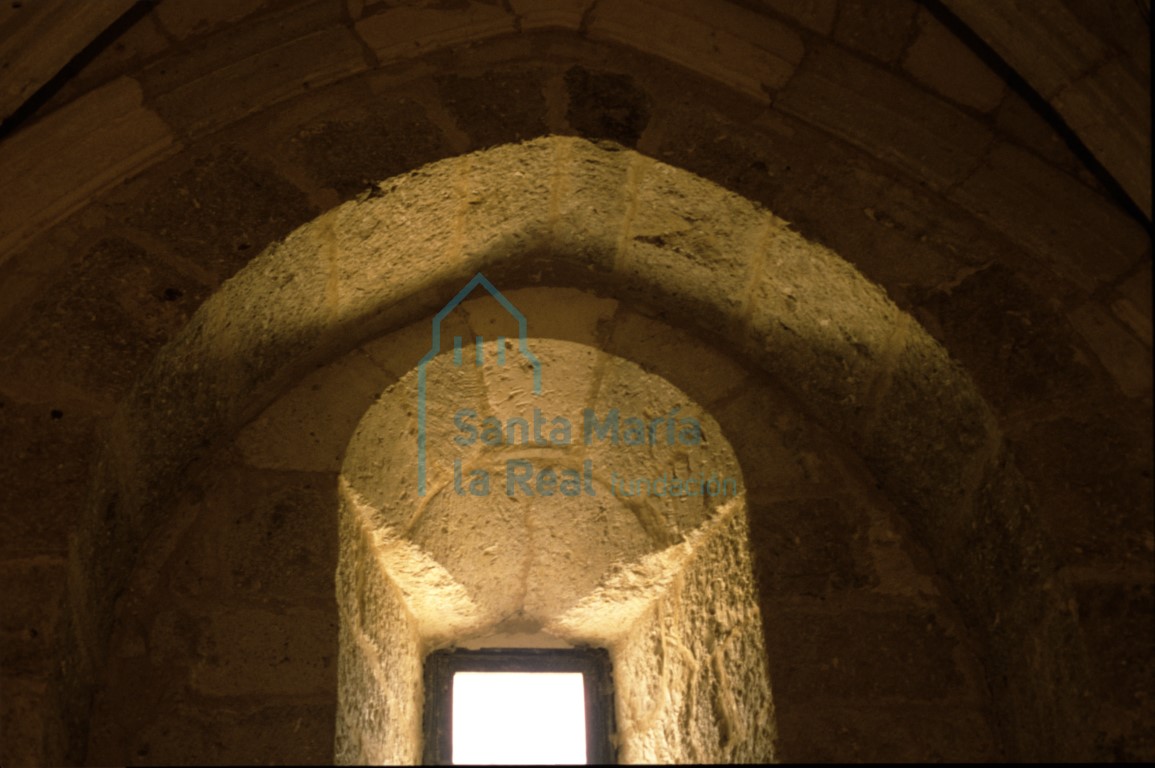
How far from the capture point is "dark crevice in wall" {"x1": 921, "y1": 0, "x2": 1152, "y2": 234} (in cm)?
210

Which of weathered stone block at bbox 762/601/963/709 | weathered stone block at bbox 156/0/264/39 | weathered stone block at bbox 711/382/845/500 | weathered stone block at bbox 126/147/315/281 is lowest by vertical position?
weathered stone block at bbox 762/601/963/709

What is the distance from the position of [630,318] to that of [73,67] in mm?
1261

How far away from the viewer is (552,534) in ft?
8.61

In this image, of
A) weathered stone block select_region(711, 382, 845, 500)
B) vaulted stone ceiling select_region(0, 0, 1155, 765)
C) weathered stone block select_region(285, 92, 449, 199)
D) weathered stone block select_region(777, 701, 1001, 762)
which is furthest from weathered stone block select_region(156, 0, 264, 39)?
weathered stone block select_region(777, 701, 1001, 762)

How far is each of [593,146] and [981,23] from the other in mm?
799

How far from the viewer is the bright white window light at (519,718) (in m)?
2.59

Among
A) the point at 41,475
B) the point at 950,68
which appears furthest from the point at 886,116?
the point at 41,475

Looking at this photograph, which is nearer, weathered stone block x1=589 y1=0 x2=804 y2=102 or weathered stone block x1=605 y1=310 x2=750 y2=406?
weathered stone block x1=589 y1=0 x2=804 y2=102

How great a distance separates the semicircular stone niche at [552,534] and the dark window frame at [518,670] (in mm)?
30

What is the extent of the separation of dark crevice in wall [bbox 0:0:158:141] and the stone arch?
1.79 feet

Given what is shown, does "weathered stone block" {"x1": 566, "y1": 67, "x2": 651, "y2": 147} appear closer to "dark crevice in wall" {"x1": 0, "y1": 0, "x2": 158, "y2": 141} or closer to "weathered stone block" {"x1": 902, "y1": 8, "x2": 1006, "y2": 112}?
"weathered stone block" {"x1": 902, "y1": 8, "x2": 1006, "y2": 112}

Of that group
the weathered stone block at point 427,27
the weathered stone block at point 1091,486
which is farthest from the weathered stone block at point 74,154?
the weathered stone block at point 1091,486

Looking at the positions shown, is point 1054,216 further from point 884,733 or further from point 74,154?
point 74,154

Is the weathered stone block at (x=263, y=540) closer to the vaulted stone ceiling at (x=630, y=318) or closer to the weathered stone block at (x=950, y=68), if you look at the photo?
the vaulted stone ceiling at (x=630, y=318)
